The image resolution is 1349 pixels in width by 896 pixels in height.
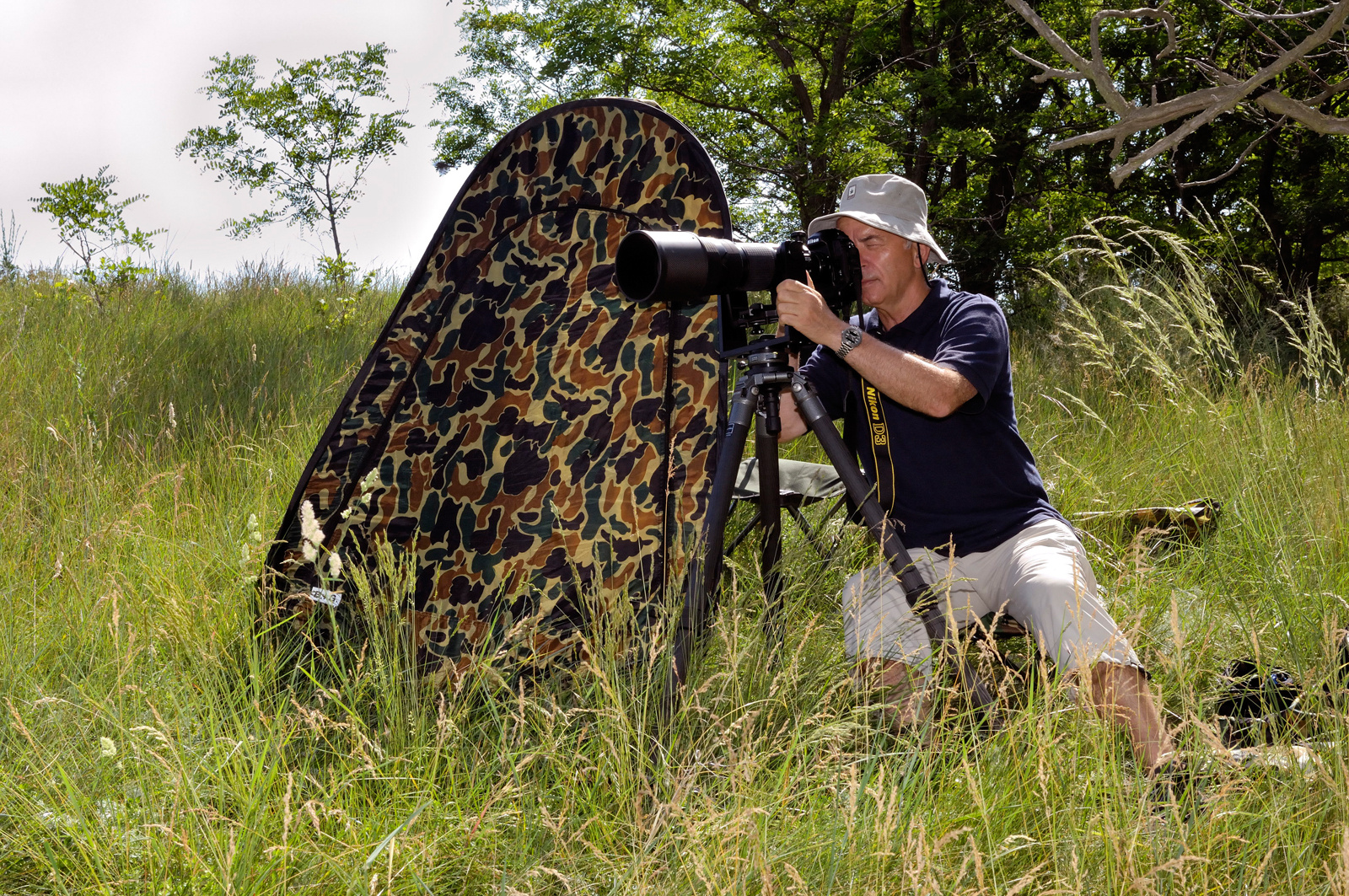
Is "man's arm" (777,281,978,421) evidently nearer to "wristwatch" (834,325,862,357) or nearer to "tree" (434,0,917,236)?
"wristwatch" (834,325,862,357)

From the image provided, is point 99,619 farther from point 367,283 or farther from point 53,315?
point 367,283

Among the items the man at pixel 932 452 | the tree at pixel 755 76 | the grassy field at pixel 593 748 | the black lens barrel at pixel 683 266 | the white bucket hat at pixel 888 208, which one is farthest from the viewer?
the tree at pixel 755 76

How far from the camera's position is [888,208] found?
2.56m

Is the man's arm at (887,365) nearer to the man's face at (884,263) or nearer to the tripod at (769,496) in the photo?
the tripod at (769,496)

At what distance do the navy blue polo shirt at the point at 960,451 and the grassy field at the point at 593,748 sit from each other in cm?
27

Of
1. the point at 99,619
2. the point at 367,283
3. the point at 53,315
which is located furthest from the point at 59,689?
the point at 367,283

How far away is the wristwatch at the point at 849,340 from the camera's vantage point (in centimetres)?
216

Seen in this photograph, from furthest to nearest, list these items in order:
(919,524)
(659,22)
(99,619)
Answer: (659,22) < (919,524) < (99,619)

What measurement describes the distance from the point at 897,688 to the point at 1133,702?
490 millimetres

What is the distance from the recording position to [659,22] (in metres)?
9.55

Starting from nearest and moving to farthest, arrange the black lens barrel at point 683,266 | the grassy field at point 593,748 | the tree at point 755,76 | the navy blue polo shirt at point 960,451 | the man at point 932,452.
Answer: the grassy field at point 593,748, the black lens barrel at point 683,266, the man at point 932,452, the navy blue polo shirt at point 960,451, the tree at point 755,76

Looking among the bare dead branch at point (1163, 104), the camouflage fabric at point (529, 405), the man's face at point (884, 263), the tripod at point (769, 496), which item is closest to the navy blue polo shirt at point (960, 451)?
the man's face at point (884, 263)

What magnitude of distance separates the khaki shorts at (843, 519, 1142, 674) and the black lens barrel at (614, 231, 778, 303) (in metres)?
0.70

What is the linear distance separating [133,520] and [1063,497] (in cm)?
330
